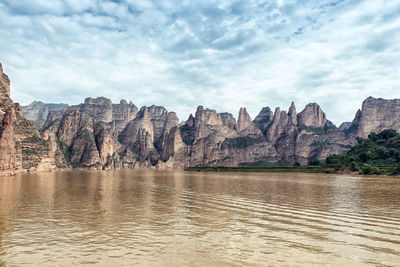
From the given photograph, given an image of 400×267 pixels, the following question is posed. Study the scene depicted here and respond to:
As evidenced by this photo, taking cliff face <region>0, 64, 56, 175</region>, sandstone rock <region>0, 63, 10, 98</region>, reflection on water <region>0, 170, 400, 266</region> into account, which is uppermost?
sandstone rock <region>0, 63, 10, 98</region>

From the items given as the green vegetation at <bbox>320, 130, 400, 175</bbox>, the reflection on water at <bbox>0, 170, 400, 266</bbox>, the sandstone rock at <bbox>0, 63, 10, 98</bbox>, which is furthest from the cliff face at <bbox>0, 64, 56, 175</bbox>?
the green vegetation at <bbox>320, 130, 400, 175</bbox>

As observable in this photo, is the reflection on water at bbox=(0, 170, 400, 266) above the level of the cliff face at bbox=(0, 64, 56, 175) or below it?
below

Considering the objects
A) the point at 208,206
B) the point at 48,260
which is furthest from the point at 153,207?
the point at 48,260

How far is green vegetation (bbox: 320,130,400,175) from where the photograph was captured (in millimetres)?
129750

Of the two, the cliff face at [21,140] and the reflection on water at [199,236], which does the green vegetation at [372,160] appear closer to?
the reflection on water at [199,236]

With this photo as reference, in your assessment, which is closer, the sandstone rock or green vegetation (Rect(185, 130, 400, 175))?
green vegetation (Rect(185, 130, 400, 175))

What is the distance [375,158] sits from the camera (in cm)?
15400

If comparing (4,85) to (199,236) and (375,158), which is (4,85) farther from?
(375,158)

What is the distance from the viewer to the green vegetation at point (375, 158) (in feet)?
426

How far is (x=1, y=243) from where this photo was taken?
1689 cm

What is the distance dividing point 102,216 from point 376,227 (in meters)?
23.4

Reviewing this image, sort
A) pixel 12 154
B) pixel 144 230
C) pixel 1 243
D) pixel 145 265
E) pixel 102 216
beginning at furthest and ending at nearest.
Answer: pixel 12 154 → pixel 102 216 → pixel 144 230 → pixel 1 243 → pixel 145 265

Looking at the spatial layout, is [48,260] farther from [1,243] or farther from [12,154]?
[12,154]

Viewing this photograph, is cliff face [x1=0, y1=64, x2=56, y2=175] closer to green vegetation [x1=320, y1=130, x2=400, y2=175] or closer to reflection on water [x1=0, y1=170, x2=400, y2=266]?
reflection on water [x1=0, y1=170, x2=400, y2=266]
